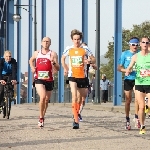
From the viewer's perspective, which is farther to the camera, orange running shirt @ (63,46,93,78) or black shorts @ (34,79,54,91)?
black shorts @ (34,79,54,91)

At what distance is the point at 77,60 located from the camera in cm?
1163

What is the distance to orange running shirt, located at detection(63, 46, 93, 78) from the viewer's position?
11641 millimetres

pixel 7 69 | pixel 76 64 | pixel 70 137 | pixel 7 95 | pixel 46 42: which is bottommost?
pixel 70 137

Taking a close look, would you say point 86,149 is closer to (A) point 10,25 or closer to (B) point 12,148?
(B) point 12,148

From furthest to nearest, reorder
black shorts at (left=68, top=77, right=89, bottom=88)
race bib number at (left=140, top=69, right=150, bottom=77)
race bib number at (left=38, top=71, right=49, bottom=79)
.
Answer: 1. race bib number at (left=38, top=71, right=49, bottom=79)
2. black shorts at (left=68, top=77, right=89, bottom=88)
3. race bib number at (left=140, top=69, right=150, bottom=77)

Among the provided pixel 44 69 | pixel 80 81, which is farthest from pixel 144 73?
pixel 44 69

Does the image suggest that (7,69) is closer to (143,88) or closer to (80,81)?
(80,81)

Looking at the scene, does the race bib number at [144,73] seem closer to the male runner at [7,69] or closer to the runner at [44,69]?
the runner at [44,69]

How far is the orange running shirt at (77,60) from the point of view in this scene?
458 inches

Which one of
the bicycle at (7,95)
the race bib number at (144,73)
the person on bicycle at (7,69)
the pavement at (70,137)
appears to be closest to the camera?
the pavement at (70,137)

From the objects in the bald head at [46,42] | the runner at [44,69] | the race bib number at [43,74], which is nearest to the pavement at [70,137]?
the runner at [44,69]

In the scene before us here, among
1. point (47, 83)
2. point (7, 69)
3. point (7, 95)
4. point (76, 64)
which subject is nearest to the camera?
point (76, 64)

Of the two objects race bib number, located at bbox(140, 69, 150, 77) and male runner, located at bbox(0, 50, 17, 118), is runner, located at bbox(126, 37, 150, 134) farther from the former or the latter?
male runner, located at bbox(0, 50, 17, 118)

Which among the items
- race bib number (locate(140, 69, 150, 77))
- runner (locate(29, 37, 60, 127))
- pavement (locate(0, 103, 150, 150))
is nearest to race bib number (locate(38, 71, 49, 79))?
runner (locate(29, 37, 60, 127))
